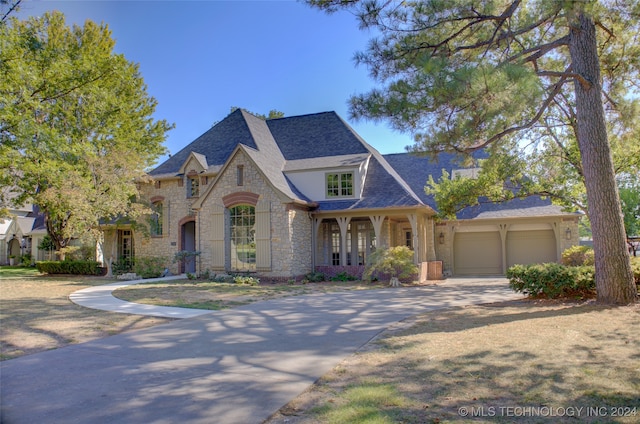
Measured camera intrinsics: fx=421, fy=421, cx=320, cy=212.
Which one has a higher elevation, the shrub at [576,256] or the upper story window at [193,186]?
the upper story window at [193,186]

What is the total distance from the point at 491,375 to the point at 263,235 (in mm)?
13409

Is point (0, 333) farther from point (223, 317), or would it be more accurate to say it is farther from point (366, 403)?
point (366, 403)

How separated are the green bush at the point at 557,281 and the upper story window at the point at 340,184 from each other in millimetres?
9804

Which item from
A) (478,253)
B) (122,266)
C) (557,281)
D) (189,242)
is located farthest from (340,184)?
(122,266)

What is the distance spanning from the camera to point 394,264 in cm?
1566

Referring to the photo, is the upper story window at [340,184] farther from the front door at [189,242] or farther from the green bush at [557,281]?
the green bush at [557,281]

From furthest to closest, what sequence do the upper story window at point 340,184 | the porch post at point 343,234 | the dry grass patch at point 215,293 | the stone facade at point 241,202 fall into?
the upper story window at point 340,184 → the porch post at point 343,234 → the stone facade at point 241,202 → the dry grass patch at point 215,293

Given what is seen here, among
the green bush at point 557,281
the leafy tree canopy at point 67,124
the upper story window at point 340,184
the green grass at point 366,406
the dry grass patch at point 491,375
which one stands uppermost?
the leafy tree canopy at point 67,124

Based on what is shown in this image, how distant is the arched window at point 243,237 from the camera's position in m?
18.0

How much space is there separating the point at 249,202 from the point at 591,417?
1526cm

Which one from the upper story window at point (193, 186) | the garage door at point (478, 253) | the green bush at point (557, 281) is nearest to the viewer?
the green bush at point (557, 281)

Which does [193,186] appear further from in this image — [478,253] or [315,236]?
[478,253]

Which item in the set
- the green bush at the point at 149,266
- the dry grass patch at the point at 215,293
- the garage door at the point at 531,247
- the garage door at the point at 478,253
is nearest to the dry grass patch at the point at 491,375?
Answer: the dry grass patch at the point at 215,293

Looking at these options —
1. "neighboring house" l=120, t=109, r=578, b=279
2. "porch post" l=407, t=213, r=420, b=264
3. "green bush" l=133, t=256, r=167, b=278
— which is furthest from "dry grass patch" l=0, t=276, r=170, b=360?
"porch post" l=407, t=213, r=420, b=264
